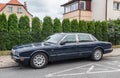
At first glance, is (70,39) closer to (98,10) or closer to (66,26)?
(66,26)

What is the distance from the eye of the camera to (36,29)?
14523mm

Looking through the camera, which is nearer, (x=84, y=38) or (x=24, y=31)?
(x=84, y=38)

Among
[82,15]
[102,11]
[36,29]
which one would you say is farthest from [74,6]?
[36,29]

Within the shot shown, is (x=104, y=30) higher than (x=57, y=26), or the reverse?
(x=57, y=26)

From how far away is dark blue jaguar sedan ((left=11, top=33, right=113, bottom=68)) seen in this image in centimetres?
855

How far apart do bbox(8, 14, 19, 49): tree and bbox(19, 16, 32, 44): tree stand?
0.98ft

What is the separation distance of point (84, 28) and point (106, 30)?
2.08 m

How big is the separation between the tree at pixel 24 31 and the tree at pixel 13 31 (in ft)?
0.98

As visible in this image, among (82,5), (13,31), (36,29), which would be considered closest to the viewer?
(13,31)

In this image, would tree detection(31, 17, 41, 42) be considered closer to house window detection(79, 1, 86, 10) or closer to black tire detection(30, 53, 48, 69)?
black tire detection(30, 53, 48, 69)

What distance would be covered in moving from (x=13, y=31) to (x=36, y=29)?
176 centimetres

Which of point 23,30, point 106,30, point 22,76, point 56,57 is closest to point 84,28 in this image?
point 106,30

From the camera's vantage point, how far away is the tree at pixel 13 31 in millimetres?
13336

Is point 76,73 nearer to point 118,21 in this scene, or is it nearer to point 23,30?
point 23,30
